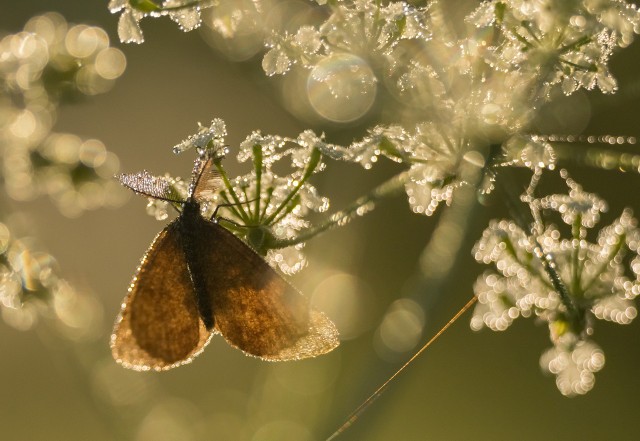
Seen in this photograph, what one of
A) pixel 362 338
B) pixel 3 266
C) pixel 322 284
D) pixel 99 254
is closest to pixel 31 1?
pixel 99 254

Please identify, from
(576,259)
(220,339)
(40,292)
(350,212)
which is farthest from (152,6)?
(220,339)

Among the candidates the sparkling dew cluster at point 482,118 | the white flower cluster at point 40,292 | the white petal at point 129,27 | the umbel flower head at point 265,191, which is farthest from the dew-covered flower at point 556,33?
the white flower cluster at point 40,292

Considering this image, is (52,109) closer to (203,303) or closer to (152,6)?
(152,6)

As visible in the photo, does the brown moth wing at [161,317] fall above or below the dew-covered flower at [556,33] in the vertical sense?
below

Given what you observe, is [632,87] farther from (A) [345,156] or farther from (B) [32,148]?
(B) [32,148]

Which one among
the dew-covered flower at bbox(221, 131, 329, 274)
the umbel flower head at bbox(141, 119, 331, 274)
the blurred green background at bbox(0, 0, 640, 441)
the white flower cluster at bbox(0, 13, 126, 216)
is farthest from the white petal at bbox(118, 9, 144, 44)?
the blurred green background at bbox(0, 0, 640, 441)

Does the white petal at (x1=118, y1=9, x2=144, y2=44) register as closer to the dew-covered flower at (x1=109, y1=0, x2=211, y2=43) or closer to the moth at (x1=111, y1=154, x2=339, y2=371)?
the dew-covered flower at (x1=109, y1=0, x2=211, y2=43)

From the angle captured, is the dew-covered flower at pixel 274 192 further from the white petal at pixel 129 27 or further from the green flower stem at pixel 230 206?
the white petal at pixel 129 27
